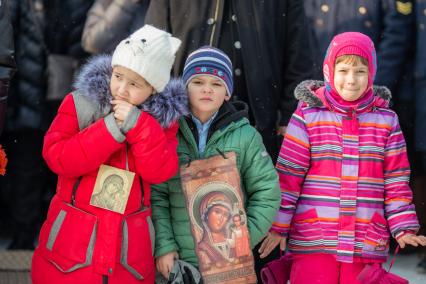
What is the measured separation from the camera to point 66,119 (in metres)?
2.79

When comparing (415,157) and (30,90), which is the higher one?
(30,90)

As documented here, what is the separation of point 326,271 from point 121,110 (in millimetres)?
1150

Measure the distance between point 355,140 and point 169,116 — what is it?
0.84 metres

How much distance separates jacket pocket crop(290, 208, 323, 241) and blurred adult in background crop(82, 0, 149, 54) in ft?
5.67

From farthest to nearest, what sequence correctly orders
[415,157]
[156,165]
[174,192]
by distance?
[415,157], [174,192], [156,165]

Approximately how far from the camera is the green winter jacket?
3.01 meters

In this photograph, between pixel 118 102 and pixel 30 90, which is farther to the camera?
pixel 30 90

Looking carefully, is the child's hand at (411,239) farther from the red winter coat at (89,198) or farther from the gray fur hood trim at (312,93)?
the red winter coat at (89,198)

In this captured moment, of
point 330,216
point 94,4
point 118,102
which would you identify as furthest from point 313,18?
point 118,102

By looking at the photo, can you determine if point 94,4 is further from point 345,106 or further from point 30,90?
point 345,106

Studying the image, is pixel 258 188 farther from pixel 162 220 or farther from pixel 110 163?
pixel 110 163

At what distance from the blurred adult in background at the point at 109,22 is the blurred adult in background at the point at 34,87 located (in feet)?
0.58

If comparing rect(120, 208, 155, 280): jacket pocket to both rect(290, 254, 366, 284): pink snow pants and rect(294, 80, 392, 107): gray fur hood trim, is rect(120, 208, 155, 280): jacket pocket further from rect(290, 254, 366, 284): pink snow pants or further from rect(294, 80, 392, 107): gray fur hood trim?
rect(294, 80, 392, 107): gray fur hood trim

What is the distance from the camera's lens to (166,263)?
295cm
